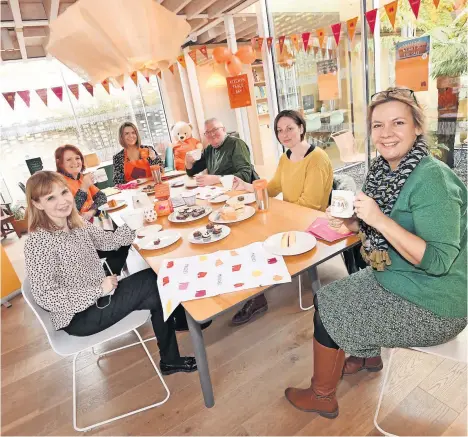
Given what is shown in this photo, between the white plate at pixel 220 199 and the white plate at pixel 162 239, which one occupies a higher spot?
the white plate at pixel 220 199

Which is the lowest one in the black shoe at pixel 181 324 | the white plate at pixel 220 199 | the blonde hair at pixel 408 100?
the black shoe at pixel 181 324

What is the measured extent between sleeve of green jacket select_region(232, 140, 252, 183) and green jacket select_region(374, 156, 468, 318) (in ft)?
5.61

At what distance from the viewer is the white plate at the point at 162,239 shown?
1698mm

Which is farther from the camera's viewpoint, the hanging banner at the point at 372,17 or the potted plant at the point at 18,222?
the potted plant at the point at 18,222

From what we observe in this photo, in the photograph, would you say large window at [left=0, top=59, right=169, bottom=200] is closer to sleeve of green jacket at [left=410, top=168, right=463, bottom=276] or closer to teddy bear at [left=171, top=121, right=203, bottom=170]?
teddy bear at [left=171, top=121, right=203, bottom=170]

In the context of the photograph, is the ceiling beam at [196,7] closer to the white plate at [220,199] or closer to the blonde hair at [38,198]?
the white plate at [220,199]

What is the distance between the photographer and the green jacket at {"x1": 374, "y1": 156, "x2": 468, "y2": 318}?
1.03m

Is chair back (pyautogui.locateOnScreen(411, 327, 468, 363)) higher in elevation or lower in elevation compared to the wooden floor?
higher

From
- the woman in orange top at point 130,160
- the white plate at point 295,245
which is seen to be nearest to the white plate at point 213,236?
the white plate at point 295,245

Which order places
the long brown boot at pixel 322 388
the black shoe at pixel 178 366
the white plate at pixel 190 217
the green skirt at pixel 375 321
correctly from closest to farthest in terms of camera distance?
1. the green skirt at pixel 375 321
2. the long brown boot at pixel 322 388
3. the black shoe at pixel 178 366
4. the white plate at pixel 190 217

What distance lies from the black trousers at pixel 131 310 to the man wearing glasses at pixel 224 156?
126 centimetres

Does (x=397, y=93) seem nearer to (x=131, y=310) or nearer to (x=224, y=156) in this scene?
(x=131, y=310)

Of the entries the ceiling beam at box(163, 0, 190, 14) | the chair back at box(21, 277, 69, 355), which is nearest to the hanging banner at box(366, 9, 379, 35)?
the ceiling beam at box(163, 0, 190, 14)

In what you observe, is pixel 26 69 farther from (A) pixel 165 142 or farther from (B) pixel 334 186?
(B) pixel 334 186
